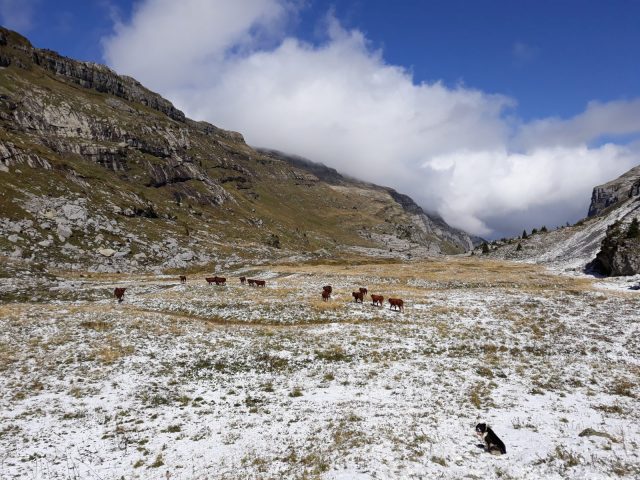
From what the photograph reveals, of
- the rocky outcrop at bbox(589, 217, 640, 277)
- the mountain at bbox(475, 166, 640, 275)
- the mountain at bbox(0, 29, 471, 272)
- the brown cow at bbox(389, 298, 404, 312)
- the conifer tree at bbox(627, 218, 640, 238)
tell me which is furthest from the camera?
the mountain at bbox(0, 29, 471, 272)

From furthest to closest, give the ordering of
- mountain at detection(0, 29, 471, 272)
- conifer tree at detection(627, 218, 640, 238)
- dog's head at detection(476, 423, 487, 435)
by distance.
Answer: mountain at detection(0, 29, 471, 272) < conifer tree at detection(627, 218, 640, 238) < dog's head at detection(476, 423, 487, 435)

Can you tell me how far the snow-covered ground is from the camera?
13.9 m

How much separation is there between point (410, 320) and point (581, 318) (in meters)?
15.6

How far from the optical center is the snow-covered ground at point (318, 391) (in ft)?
45.5

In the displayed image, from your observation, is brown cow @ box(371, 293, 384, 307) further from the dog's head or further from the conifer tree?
the conifer tree

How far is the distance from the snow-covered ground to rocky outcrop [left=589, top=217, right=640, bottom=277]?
2794cm

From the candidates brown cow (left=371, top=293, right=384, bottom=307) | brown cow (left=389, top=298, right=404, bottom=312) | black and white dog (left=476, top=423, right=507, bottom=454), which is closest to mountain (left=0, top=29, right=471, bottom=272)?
brown cow (left=371, top=293, right=384, bottom=307)

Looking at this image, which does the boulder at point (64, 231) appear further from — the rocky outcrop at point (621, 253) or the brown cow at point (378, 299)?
the rocky outcrop at point (621, 253)

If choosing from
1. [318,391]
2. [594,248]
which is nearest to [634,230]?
[594,248]

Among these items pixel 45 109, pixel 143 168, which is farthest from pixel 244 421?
pixel 45 109

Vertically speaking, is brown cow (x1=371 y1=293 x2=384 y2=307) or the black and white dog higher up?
brown cow (x1=371 y1=293 x2=384 y2=307)

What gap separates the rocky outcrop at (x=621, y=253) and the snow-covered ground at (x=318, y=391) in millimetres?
27942

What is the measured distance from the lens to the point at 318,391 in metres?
20.7

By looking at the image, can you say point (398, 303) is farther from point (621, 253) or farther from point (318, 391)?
point (621, 253)
